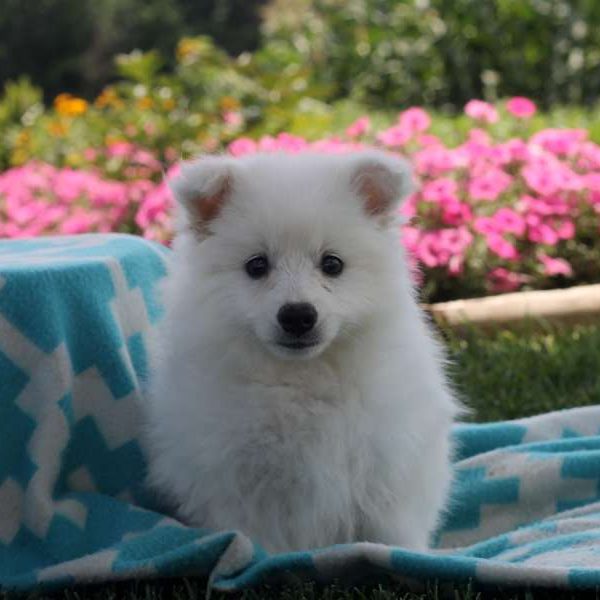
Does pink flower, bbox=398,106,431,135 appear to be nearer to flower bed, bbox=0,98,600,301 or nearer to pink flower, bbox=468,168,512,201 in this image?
flower bed, bbox=0,98,600,301

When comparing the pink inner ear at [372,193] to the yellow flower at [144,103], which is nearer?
the pink inner ear at [372,193]

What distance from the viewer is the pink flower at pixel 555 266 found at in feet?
20.3

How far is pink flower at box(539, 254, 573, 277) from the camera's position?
20.3ft

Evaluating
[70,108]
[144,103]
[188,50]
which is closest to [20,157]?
[70,108]

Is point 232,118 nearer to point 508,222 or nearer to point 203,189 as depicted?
point 508,222

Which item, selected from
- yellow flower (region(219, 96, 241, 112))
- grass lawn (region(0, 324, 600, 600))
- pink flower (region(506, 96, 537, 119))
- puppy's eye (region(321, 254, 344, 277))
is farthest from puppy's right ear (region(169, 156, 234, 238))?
pink flower (region(506, 96, 537, 119))

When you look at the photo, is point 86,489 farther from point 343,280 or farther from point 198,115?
point 198,115

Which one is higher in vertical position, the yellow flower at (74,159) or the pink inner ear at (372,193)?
the pink inner ear at (372,193)

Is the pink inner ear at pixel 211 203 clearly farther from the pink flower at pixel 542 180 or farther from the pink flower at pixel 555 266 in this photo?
the pink flower at pixel 542 180

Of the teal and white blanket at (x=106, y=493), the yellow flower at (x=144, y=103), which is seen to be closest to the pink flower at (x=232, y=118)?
the yellow flower at (x=144, y=103)

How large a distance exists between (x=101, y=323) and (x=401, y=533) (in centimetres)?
112

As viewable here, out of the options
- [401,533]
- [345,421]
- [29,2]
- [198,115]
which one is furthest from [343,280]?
[29,2]

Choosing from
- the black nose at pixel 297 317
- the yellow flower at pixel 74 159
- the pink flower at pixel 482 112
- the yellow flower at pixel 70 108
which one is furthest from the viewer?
the yellow flower at pixel 70 108

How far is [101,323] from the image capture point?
135 inches
